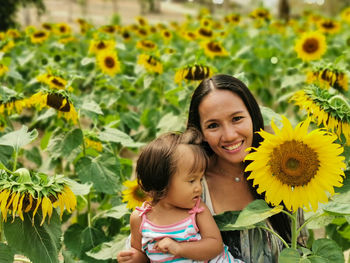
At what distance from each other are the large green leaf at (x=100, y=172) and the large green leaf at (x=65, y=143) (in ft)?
0.29

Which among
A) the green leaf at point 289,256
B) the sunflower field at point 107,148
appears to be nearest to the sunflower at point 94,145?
the sunflower field at point 107,148

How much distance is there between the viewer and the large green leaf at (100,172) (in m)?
2.11

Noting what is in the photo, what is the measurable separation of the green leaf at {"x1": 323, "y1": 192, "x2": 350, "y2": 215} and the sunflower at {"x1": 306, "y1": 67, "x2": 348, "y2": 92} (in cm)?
93

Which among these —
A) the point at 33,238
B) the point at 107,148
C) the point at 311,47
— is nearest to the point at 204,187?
the point at 33,238

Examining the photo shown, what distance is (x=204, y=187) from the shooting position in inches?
70.0

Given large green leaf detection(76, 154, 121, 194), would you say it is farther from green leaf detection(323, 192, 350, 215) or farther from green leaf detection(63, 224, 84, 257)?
green leaf detection(323, 192, 350, 215)

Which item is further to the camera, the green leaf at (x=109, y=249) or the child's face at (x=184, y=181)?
the green leaf at (x=109, y=249)

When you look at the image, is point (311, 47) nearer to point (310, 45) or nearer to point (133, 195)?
point (310, 45)

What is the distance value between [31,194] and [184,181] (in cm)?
50

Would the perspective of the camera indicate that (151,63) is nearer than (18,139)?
No

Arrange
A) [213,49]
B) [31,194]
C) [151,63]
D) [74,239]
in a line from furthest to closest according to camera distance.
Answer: [213,49], [151,63], [74,239], [31,194]

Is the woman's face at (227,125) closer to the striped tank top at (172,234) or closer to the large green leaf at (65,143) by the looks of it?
the striped tank top at (172,234)

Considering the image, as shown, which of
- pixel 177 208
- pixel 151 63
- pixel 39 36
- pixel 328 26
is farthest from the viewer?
pixel 328 26

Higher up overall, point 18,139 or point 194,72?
point 194,72
